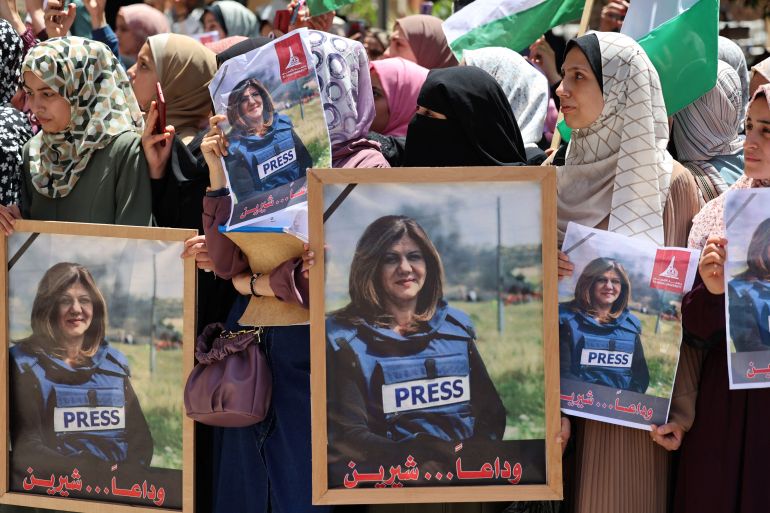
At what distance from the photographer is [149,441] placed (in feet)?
12.9

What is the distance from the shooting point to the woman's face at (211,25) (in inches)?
322

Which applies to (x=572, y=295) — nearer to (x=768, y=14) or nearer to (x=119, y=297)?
(x=119, y=297)

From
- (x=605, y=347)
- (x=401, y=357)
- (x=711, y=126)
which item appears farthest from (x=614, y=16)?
(x=401, y=357)

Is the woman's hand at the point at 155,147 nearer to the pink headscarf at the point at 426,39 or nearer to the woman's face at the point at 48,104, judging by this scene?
→ the woman's face at the point at 48,104

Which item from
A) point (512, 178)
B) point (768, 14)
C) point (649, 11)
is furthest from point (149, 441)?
point (768, 14)

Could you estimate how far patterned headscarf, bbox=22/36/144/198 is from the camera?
4145 millimetres

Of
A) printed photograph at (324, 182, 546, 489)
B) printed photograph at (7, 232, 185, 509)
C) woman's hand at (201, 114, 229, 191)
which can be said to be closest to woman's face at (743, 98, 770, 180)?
printed photograph at (324, 182, 546, 489)

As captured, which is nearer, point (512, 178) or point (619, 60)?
point (512, 178)

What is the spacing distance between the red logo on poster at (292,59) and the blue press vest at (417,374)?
2.67 ft

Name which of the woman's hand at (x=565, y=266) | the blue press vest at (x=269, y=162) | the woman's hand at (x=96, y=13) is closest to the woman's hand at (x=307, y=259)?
the blue press vest at (x=269, y=162)

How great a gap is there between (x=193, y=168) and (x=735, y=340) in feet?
6.85

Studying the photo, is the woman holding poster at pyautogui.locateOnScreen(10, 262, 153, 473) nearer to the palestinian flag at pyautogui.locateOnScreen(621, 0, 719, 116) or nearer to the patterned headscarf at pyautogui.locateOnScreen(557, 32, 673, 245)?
the patterned headscarf at pyautogui.locateOnScreen(557, 32, 673, 245)

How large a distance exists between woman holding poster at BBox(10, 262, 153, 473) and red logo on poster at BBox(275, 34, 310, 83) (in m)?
1.06

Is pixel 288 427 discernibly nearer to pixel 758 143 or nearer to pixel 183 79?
pixel 183 79
